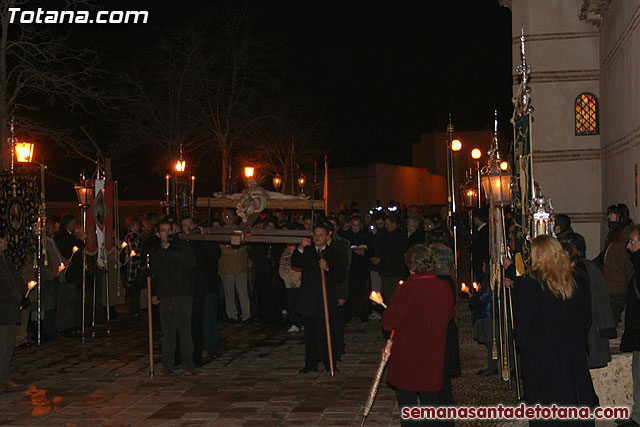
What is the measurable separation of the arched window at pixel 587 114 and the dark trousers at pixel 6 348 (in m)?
15.4

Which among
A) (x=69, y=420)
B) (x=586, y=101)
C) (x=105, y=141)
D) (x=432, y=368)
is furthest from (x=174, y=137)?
(x=432, y=368)

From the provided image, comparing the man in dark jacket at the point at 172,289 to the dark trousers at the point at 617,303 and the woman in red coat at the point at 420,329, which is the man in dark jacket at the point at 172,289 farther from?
the dark trousers at the point at 617,303

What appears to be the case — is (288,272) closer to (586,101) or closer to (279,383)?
(279,383)

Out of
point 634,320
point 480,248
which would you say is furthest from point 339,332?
point 634,320

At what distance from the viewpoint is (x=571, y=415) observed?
6.40 metres

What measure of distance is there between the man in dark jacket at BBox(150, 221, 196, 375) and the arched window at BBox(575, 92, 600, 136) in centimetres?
1327

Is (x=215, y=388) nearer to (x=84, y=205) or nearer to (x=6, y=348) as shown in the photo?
(x=6, y=348)

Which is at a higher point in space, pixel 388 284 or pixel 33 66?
pixel 33 66

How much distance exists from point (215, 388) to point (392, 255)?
19.7 feet

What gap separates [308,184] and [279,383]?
147 feet

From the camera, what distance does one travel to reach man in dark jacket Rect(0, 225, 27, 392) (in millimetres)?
10289

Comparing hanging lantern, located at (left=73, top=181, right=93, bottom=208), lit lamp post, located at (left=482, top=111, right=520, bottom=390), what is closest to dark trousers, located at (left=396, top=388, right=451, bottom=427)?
lit lamp post, located at (left=482, top=111, right=520, bottom=390)

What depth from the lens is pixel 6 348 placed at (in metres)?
10.5

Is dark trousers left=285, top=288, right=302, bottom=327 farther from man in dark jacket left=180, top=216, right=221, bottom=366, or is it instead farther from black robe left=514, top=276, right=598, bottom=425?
black robe left=514, top=276, right=598, bottom=425
